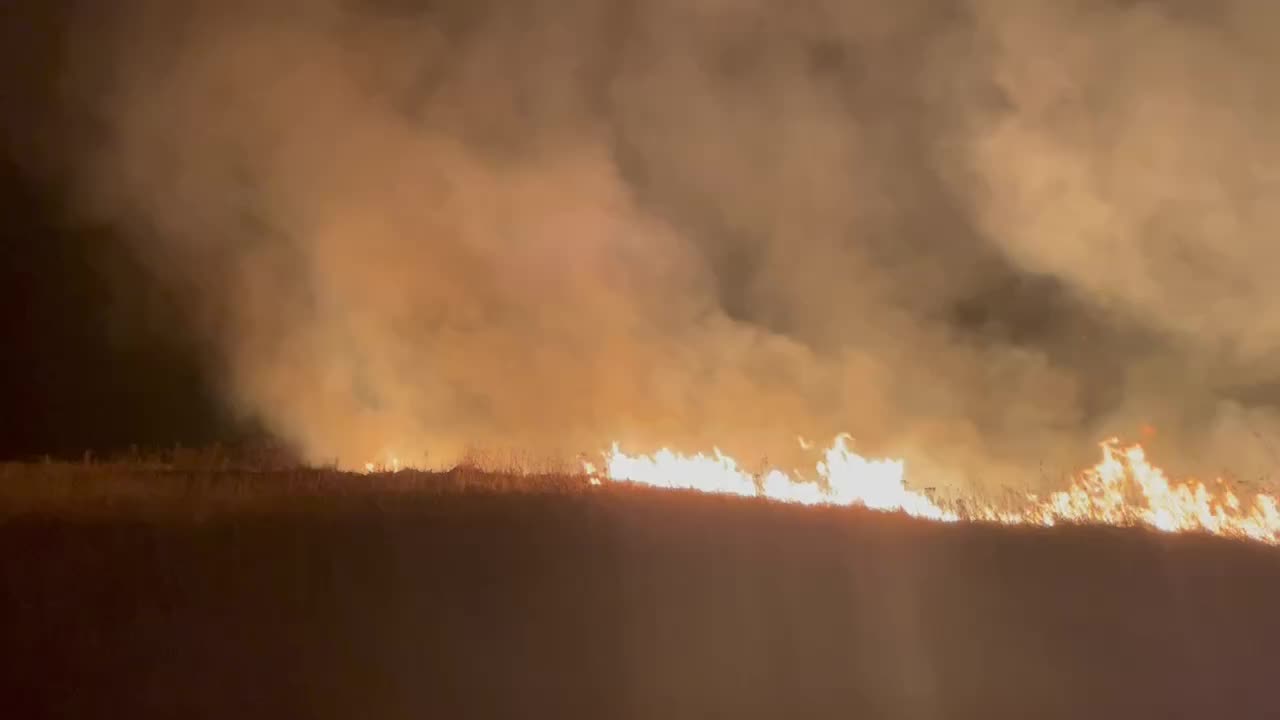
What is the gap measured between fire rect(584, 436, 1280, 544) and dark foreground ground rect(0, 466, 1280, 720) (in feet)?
2.05

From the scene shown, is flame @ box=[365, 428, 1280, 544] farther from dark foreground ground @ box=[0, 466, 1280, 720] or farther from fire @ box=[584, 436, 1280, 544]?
dark foreground ground @ box=[0, 466, 1280, 720]

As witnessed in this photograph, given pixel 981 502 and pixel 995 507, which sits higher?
pixel 981 502

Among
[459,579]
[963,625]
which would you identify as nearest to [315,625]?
[459,579]

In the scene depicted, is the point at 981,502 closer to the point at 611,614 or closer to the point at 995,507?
the point at 995,507

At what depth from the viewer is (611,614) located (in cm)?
746

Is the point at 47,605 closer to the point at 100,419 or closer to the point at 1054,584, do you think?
the point at 1054,584

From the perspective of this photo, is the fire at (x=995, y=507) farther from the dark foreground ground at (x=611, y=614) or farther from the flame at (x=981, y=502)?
the dark foreground ground at (x=611, y=614)

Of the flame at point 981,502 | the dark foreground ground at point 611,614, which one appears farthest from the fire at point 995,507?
the dark foreground ground at point 611,614

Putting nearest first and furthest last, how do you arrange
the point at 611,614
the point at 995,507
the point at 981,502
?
1. the point at 611,614
2. the point at 995,507
3. the point at 981,502

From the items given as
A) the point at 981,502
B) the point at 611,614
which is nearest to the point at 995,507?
the point at 981,502

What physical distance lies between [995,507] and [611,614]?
16.9 feet

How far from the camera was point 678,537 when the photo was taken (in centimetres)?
811

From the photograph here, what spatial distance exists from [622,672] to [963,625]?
3135 millimetres

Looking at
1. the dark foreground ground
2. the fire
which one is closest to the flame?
the fire
